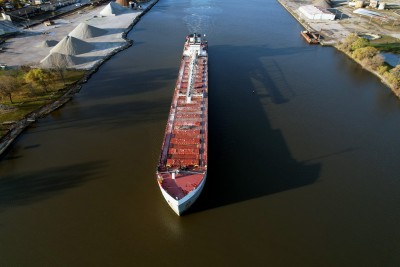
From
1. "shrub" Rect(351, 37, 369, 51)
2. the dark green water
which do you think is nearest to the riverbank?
"shrub" Rect(351, 37, 369, 51)

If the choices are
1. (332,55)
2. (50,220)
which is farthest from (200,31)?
(50,220)

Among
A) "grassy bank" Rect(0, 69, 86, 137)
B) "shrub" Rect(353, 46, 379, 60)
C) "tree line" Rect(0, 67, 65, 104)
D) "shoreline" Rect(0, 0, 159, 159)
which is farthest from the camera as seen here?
"shrub" Rect(353, 46, 379, 60)

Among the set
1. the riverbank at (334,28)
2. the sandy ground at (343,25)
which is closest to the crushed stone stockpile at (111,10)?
the riverbank at (334,28)

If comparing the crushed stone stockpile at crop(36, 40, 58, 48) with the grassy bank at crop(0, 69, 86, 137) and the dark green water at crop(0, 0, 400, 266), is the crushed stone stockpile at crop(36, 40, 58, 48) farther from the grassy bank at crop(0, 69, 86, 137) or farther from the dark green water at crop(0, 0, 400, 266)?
the dark green water at crop(0, 0, 400, 266)

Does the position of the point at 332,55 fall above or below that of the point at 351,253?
above

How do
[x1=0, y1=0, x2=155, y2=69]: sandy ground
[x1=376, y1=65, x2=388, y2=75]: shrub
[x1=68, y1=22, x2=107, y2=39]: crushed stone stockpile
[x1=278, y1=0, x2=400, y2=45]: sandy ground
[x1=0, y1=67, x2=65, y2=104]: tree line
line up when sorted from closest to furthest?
[x1=0, y1=67, x2=65, y2=104]: tree line
[x1=376, y1=65, x2=388, y2=75]: shrub
[x1=0, y1=0, x2=155, y2=69]: sandy ground
[x1=68, y1=22, x2=107, y2=39]: crushed stone stockpile
[x1=278, y1=0, x2=400, y2=45]: sandy ground

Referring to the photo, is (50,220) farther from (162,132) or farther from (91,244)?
(162,132)

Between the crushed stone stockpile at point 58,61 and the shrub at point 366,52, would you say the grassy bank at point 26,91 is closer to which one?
the crushed stone stockpile at point 58,61
